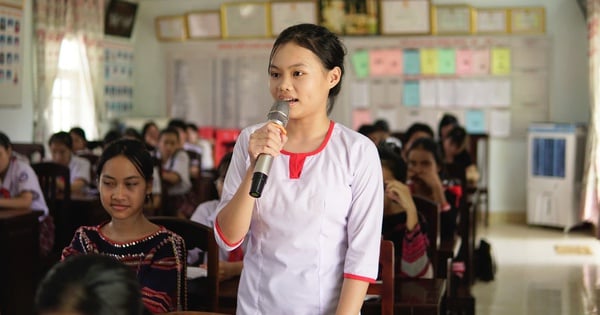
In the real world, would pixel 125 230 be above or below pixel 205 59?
below

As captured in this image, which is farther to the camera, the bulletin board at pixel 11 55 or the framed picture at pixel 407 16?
the framed picture at pixel 407 16

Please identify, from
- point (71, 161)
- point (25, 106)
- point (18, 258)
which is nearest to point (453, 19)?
point (25, 106)

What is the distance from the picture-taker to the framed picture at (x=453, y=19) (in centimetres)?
926

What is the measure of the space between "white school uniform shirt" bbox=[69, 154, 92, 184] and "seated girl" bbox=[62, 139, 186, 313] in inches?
148

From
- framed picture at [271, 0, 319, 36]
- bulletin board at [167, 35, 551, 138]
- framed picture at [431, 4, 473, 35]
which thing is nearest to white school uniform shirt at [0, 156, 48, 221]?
bulletin board at [167, 35, 551, 138]

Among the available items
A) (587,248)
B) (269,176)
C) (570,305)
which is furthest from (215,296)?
(587,248)

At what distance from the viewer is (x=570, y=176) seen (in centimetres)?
886

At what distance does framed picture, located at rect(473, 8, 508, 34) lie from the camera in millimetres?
9211

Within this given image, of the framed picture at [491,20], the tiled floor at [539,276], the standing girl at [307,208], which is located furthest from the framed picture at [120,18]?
the standing girl at [307,208]

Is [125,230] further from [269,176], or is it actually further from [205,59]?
[205,59]

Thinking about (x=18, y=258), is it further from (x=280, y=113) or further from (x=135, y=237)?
(x=280, y=113)

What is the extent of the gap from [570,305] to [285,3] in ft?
16.7

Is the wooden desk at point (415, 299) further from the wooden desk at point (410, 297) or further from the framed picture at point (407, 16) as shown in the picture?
the framed picture at point (407, 16)

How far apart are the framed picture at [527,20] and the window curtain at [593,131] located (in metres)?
0.60
